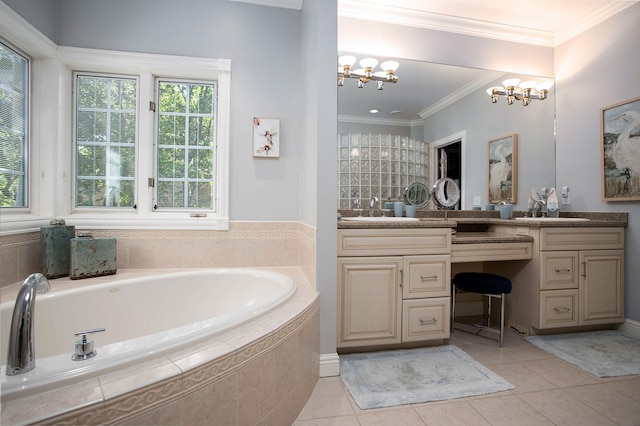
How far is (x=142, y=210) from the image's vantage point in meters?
2.29

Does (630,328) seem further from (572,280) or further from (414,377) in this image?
(414,377)

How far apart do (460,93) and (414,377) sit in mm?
2342

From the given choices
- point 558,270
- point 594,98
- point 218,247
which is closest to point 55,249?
point 218,247

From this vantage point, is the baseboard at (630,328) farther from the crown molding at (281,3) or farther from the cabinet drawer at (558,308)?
the crown molding at (281,3)

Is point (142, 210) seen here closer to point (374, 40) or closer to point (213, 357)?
point (213, 357)

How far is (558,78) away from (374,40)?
1.89m

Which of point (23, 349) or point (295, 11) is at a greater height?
point (295, 11)

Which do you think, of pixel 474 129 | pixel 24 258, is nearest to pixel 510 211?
pixel 474 129

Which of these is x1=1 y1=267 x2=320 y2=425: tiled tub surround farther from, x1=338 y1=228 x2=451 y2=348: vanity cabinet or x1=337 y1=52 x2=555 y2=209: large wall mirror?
x1=337 y1=52 x2=555 y2=209: large wall mirror

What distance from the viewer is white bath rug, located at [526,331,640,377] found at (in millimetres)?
1862

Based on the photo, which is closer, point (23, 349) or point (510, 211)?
point (23, 349)

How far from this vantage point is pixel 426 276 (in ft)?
6.67

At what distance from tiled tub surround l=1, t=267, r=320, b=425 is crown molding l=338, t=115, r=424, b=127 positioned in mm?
1564

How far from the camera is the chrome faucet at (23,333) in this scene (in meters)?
0.80
